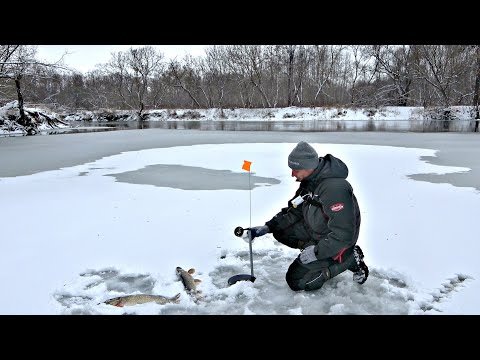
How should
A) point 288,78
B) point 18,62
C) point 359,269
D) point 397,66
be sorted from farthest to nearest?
point 288,78 → point 397,66 → point 18,62 → point 359,269

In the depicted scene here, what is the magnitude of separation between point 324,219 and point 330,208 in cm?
19

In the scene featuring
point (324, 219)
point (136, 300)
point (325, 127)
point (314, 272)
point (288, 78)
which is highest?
point (288, 78)

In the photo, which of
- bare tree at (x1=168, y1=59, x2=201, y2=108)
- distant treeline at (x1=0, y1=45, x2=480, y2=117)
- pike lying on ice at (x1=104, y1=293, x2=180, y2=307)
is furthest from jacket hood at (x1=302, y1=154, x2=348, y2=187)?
bare tree at (x1=168, y1=59, x2=201, y2=108)

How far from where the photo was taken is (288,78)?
133ft

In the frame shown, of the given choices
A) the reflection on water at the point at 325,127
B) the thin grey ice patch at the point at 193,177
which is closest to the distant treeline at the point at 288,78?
the reflection on water at the point at 325,127

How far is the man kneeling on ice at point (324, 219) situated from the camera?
274cm

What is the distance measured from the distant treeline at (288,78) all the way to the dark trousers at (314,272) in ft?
106

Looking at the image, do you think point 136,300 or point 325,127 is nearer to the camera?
point 136,300

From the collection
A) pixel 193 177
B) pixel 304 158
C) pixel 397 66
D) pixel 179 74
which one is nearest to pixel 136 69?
pixel 179 74

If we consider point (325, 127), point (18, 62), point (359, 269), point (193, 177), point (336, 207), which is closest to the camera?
point (336, 207)

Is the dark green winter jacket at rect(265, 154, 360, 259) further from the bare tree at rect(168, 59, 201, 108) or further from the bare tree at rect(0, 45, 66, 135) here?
the bare tree at rect(168, 59, 201, 108)

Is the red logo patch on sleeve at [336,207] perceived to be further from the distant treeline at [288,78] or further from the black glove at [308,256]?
the distant treeline at [288,78]

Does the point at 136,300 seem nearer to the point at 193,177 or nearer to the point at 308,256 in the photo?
the point at 308,256
